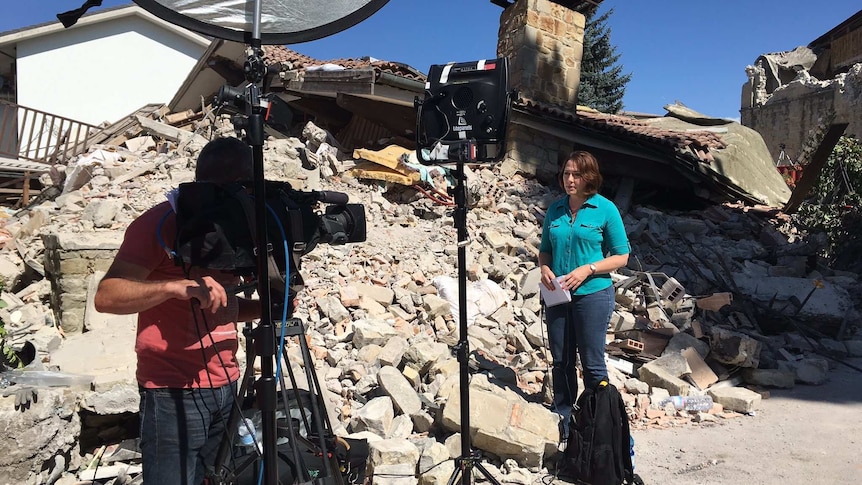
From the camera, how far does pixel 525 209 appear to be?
8094 millimetres

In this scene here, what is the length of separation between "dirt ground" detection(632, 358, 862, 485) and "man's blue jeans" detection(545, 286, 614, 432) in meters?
0.65

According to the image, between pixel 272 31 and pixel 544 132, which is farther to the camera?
pixel 544 132

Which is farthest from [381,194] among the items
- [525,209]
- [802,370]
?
[802,370]

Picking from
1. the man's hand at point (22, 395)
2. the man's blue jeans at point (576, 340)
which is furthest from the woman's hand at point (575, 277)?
the man's hand at point (22, 395)

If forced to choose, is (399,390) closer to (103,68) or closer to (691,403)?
(691,403)

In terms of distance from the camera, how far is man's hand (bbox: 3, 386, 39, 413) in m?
2.94

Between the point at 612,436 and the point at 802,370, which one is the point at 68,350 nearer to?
the point at 612,436

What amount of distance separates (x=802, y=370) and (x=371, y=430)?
3919 mm

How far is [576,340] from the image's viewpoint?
3.48 metres

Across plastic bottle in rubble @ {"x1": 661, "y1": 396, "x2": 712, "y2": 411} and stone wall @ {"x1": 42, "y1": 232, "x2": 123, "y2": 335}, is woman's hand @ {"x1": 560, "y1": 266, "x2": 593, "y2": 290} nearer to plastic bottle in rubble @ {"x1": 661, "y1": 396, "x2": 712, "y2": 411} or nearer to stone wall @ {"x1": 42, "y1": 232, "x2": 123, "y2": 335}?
plastic bottle in rubble @ {"x1": 661, "y1": 396, "x2": 712, "y2": 411}

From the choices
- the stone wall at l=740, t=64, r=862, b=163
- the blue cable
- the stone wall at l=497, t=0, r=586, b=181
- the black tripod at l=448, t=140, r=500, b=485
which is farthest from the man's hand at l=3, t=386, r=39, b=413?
the stone wall at l=740, t=64, r=862, b=163

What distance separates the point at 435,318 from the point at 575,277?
7.57 feet

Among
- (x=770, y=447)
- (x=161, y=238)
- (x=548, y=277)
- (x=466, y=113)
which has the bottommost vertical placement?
(x=770, y=447)

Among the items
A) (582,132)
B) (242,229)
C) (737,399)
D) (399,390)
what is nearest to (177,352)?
(242,229)
